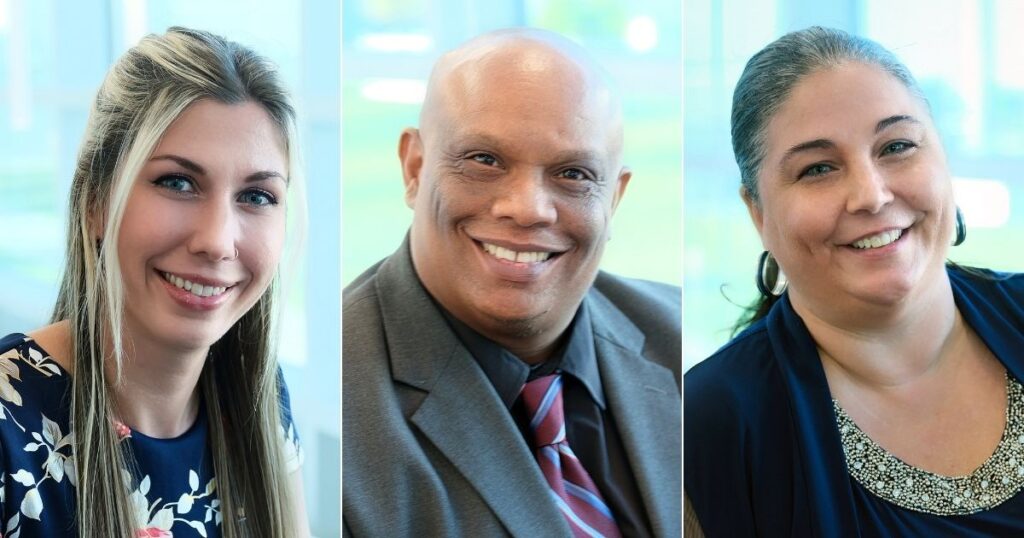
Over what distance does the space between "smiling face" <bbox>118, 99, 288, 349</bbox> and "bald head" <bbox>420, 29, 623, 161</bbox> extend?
378 millimetres

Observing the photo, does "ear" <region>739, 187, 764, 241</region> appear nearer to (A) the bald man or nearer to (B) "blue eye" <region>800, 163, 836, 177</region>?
(B) "blue eye" <region>800, 163, 836, 177</region>

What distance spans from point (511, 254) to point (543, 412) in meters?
0.38

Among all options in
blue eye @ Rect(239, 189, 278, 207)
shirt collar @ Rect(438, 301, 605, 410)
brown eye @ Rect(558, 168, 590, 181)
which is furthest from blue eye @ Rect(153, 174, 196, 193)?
brown eye @ Rect(558, 168, 590, 181)

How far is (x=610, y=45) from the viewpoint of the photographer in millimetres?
2576

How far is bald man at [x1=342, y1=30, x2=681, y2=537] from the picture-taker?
2.43 m

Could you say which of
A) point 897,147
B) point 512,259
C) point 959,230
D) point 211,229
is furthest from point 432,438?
point 959,230

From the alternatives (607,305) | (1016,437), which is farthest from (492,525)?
(1016,437)

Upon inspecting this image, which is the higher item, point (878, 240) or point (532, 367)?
point (878, 240)

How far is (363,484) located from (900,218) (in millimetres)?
1337

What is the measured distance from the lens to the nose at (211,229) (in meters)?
2.28

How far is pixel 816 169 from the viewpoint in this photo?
2494mm

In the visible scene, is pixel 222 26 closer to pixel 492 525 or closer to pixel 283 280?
pixel 283 280

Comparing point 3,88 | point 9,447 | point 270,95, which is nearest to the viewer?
point 9,447

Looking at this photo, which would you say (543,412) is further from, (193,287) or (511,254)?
(193,287)
